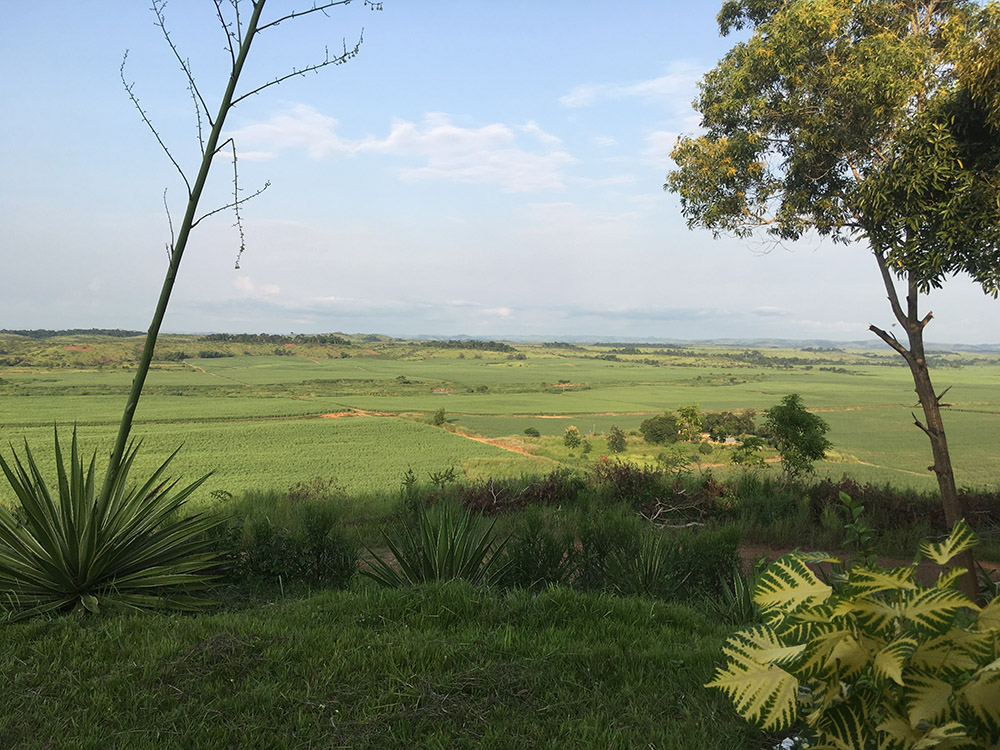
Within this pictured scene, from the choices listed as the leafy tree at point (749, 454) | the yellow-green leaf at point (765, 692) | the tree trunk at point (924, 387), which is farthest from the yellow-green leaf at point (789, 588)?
the leafy tree at point (749, 454)

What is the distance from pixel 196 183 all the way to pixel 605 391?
97.7 meters

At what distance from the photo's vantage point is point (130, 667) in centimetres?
312

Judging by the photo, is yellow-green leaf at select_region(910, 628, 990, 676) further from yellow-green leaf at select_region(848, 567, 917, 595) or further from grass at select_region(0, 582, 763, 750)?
grass at select_region(0, 582, 763, 750)

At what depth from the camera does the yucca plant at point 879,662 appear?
1062 mm

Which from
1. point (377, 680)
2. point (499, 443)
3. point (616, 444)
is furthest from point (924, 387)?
point (499, 443)

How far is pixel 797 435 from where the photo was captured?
15562mm

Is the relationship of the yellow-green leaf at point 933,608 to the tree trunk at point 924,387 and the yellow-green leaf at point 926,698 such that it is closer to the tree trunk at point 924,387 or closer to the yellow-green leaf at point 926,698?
the yellow-green leaf at point 926,698

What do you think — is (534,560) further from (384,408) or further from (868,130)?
(384,408)

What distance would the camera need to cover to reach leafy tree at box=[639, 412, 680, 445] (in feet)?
150

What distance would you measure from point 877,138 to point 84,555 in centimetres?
1224

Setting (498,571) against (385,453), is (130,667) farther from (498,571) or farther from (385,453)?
(385,453)

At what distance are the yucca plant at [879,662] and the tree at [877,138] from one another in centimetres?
900

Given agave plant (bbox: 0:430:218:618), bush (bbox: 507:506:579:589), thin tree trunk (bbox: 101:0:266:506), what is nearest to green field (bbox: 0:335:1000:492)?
agave plant (bbox: 0:430:218:618)

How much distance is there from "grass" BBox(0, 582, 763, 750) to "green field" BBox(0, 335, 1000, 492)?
1960 cm
